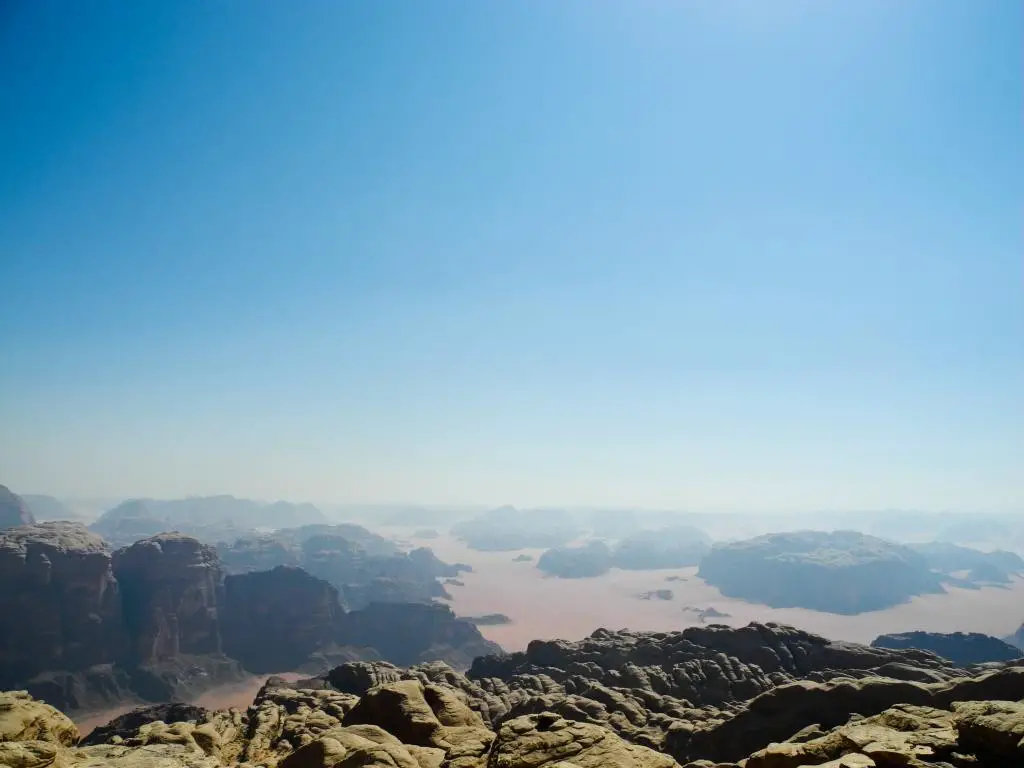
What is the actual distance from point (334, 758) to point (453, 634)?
140756mm

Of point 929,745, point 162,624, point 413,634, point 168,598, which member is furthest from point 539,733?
point 413,634

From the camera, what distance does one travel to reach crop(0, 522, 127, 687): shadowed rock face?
98938 mm

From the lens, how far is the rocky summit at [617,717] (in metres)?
20.8

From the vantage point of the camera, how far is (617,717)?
41594 mm

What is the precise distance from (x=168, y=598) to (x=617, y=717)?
406 ft

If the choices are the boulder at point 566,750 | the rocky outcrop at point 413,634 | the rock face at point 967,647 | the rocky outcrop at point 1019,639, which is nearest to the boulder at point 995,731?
the boulder at point 566,750

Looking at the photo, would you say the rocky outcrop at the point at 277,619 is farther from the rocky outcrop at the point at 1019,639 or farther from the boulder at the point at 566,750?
the rocky outcrop at the point at 1019,639

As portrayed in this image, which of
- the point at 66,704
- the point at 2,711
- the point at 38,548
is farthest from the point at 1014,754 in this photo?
the point at 38,548

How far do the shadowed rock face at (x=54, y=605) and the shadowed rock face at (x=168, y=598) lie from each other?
4740 mm

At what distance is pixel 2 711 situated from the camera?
29516 millimetres

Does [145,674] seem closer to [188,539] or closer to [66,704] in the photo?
[66,704]

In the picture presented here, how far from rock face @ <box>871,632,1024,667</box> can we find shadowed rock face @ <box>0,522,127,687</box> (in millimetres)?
171336

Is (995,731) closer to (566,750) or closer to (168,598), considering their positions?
(566,750)

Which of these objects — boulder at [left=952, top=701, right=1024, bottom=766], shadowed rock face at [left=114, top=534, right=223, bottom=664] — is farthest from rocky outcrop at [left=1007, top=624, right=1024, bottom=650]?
shadowed rock face at [left=114, top=534, right=223, bottom=664]
